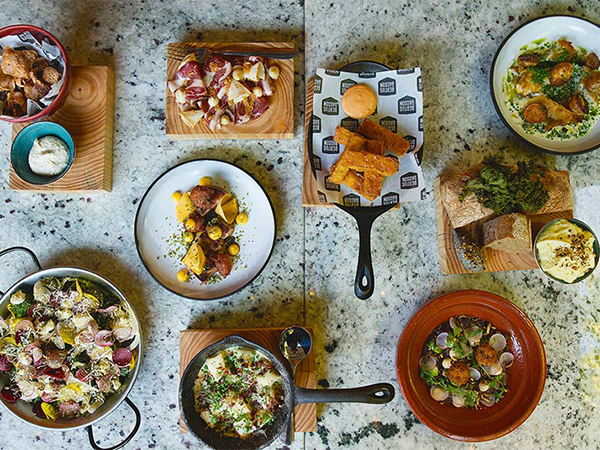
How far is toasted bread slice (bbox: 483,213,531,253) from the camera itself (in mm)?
1613

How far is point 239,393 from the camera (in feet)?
5.52

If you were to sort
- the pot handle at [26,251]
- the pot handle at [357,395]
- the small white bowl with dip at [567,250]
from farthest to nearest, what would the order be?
the pot handle at [26,251]
the small white bowl with dip at [567,250]
the pot handle at [357,395]

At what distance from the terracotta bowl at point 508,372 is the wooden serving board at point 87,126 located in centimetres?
120

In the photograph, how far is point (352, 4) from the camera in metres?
1.87

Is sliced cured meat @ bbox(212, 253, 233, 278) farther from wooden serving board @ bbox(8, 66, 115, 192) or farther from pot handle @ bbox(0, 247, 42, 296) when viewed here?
pot handle @ bbox(0, 247, 42, 296)

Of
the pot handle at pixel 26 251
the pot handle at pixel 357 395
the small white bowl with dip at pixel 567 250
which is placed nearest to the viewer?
the pot handle at pixel 357 395

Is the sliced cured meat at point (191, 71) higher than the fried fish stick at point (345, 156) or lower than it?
higher

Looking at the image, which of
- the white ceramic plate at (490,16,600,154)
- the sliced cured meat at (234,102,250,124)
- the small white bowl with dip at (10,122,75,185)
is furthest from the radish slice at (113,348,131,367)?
the white ceramic plate at (490,16,600,154)

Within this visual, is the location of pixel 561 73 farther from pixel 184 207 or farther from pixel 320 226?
pixel 184 207

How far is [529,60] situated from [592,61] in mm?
232

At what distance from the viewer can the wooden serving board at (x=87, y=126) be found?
175 cm

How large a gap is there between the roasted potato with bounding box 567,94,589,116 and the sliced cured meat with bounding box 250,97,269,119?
1.08 meters

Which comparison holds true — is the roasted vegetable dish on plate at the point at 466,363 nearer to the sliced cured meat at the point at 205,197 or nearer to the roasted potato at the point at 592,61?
the sliced cured meat at the point at 205,197

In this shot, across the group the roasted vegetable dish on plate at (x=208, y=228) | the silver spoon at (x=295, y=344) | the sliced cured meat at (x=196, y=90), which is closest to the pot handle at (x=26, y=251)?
the roasted vegetable dish on plate at (x=208, y=228)
